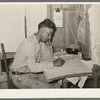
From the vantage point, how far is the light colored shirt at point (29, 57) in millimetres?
1551

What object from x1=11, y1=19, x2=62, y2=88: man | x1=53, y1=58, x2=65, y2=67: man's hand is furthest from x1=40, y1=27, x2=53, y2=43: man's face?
x1=53, y1=58, x2=65, y2=67: man's hand

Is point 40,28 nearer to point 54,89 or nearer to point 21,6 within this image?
point 21,6

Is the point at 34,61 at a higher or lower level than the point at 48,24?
lower

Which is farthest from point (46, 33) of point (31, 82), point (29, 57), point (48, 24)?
point (31, 82)

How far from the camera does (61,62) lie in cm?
156

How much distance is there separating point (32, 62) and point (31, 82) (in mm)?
127

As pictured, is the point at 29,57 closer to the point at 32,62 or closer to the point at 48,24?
the point at 32,62

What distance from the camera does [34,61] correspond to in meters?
1.56

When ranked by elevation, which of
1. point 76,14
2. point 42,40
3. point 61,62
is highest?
point 76,14

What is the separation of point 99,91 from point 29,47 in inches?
20.7

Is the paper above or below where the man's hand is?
above

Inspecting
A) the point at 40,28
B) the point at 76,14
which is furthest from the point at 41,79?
the point at 76,14

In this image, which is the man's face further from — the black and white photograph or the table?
the table

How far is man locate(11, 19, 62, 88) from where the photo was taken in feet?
5.09
